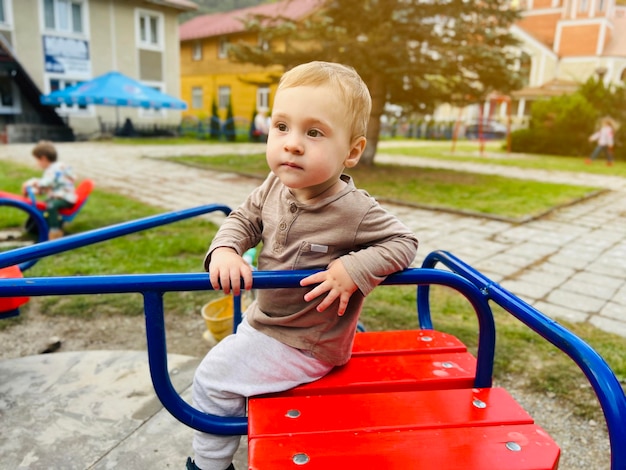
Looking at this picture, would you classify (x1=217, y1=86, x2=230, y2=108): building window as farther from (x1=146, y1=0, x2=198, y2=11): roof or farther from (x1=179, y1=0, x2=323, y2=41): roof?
(x1=146, y1=0, x2=198, y2=11): roof

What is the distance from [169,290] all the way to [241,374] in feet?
1.21

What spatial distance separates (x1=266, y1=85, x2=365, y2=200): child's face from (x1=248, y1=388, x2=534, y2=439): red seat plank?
2.04 feet

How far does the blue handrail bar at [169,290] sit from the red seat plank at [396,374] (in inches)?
3.8

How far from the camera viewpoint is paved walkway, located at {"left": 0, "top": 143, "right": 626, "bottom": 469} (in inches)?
77.8

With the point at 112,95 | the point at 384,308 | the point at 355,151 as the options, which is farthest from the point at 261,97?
the point at 355,151

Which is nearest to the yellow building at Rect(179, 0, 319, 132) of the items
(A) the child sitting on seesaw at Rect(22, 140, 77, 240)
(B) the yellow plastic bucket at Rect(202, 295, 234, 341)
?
(A) the child sitting on seesaw at Rect(22, 140, 77, 240)

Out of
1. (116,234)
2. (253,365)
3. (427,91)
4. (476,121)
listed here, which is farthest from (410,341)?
(476,121)

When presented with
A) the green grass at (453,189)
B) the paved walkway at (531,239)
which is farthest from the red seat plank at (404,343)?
the green grass at (453,189)

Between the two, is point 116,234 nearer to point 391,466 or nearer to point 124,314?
point 391,466

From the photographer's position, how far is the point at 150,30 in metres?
22.9

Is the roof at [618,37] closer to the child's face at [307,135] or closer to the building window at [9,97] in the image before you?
the building window at [9,97]

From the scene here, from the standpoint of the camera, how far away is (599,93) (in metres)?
18.5

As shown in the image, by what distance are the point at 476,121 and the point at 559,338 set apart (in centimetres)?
3450

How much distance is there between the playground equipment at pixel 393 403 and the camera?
1.23 meters
